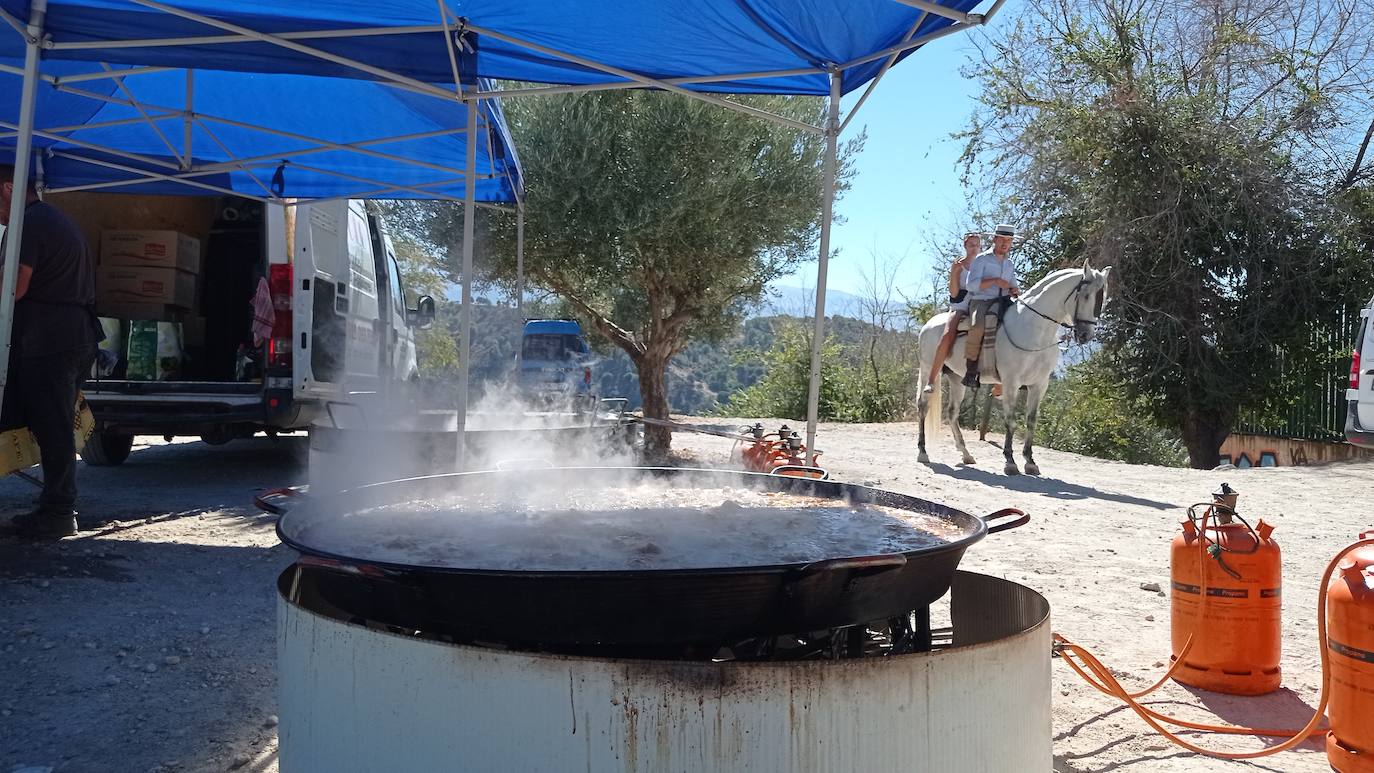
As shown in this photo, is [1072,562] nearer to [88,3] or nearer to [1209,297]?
[88,3]

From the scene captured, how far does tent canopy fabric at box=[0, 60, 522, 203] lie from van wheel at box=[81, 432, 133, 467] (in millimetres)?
2177

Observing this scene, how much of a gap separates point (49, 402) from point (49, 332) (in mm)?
336

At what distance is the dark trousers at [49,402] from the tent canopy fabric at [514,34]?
4.65 ft

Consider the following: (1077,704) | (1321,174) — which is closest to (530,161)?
(1077,704)

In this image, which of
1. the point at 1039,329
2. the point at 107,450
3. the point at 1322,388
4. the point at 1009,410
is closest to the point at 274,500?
the point at 107,450

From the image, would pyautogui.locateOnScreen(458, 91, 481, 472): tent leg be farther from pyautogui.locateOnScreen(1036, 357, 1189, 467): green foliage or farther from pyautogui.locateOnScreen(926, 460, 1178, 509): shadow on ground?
pyautogui.locateOnScreen(1036, 357, 1189, 467): green foliage

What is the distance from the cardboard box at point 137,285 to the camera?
7.27m

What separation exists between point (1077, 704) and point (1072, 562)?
224 centimetres

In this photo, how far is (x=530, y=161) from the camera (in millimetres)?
11367

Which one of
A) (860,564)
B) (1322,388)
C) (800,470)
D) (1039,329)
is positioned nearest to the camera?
(860,564)

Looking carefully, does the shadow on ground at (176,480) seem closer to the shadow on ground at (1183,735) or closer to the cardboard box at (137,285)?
the cardboard box at (137,285)

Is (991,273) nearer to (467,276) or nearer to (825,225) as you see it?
(825,225)

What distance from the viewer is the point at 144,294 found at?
7.28 m

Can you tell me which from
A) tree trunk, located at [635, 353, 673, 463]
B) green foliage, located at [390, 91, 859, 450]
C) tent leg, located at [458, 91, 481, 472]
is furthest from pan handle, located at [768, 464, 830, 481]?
tree trunk, located at [635, 353, 673, 463]
